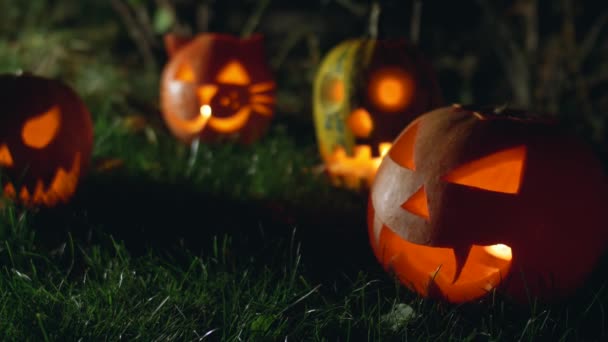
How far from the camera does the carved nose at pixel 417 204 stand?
2062 mm

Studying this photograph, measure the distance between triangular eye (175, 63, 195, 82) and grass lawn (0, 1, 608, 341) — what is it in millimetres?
389

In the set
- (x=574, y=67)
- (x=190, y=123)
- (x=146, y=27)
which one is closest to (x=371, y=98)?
(x=190, y=123)

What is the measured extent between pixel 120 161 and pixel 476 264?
74.9 inches

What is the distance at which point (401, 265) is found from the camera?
218cm

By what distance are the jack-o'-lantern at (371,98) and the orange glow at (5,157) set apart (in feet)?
4.67

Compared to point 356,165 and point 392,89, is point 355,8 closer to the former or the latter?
point 392,89

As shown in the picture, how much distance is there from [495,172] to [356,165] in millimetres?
1106

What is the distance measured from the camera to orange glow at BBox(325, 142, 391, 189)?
3104 millimetres

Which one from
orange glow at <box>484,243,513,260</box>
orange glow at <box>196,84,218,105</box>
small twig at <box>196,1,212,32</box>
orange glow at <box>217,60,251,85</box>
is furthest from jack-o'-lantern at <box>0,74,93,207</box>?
small twig at <box>196,1,212,32</box>

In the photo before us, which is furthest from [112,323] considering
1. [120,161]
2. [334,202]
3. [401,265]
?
[120,161]

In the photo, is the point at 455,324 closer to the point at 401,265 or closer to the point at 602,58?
the point at 401,265

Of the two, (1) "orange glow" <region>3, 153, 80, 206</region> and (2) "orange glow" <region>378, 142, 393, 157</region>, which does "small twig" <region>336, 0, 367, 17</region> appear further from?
(1) "orange glow" <region>3, 153, 80, 206</region>

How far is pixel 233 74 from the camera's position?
3.69 metres

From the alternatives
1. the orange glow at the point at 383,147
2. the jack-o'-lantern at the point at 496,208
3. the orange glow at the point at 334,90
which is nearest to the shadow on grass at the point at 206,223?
the orange glow at the point at 383,147
